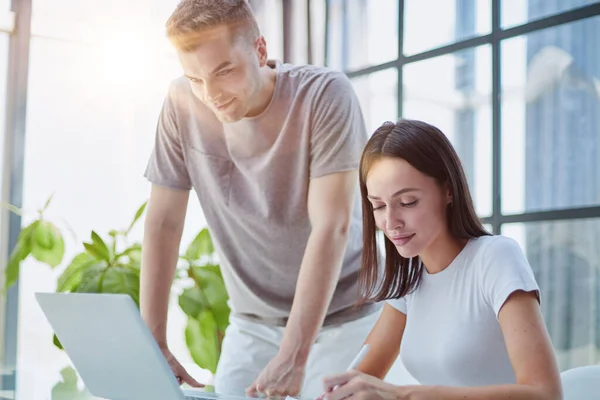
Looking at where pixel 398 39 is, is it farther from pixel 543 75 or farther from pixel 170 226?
pixel 170 226

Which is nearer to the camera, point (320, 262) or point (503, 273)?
point (503, 273)

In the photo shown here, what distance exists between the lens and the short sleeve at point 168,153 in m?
1.86

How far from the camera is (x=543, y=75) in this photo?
3053mm

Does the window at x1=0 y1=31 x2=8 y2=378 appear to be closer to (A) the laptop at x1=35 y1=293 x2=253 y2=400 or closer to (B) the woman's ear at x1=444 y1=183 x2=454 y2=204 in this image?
(A) the laptop at x1=35 y1=293 x2=253 y2=400

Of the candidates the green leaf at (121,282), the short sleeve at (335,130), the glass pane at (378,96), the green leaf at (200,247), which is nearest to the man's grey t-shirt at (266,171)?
the short sleeve at (335,130)

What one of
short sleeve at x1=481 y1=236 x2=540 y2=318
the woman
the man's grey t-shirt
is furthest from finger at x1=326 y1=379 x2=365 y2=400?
the man's grey t-shirt

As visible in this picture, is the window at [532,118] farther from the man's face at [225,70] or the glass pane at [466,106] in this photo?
the man's face at [225,70]

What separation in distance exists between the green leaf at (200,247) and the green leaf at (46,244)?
564 millimetres

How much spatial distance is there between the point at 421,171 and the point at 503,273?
234 mm

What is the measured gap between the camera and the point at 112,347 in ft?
3.92

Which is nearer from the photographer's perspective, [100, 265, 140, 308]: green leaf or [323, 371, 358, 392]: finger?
[323, 371, 358, 392]: finger

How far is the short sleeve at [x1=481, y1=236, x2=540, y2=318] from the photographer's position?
1224 millimetres

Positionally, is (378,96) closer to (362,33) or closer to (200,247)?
(362,33)

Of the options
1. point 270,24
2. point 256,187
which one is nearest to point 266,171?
point 256,187
